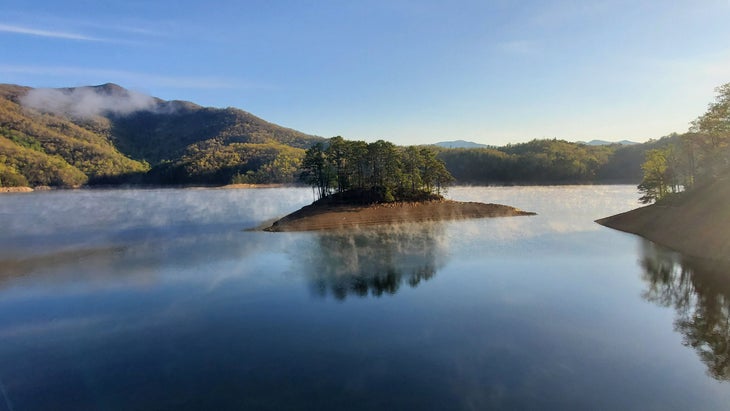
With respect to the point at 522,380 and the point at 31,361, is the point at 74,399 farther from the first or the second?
the point at 522,380

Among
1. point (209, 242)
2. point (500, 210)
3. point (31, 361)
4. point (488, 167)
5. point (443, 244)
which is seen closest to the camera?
point (31, 361)

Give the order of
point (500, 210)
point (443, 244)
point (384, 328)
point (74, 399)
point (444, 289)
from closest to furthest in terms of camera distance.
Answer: point (74, 399) → point (384, 328) → point (444, 289) → point (443, 244) → point (500, 210)

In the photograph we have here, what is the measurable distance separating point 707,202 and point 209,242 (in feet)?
176

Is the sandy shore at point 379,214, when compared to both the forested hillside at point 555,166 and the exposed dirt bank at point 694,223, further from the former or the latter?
the forested hillside at point 555,166

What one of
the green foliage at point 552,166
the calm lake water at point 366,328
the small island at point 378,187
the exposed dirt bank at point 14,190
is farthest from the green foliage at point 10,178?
the green foliage at point 552,166

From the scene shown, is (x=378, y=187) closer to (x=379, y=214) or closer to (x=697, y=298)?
(x=379, y=214)

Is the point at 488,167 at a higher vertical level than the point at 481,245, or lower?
higher

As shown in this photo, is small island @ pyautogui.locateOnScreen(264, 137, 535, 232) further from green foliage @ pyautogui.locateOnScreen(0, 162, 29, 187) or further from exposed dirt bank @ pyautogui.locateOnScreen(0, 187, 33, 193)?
green foliage @ pyautogui.locateOnScreen(0, 162, 29, 187)

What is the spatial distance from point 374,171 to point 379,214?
930cm

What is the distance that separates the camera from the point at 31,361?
17.5 metres

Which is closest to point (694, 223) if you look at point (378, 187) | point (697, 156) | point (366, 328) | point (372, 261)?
point (697, 156)

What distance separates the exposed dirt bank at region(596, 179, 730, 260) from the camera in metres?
35.8

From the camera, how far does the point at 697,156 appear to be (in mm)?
56906

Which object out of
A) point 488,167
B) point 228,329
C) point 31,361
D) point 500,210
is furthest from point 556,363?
point 488,167
